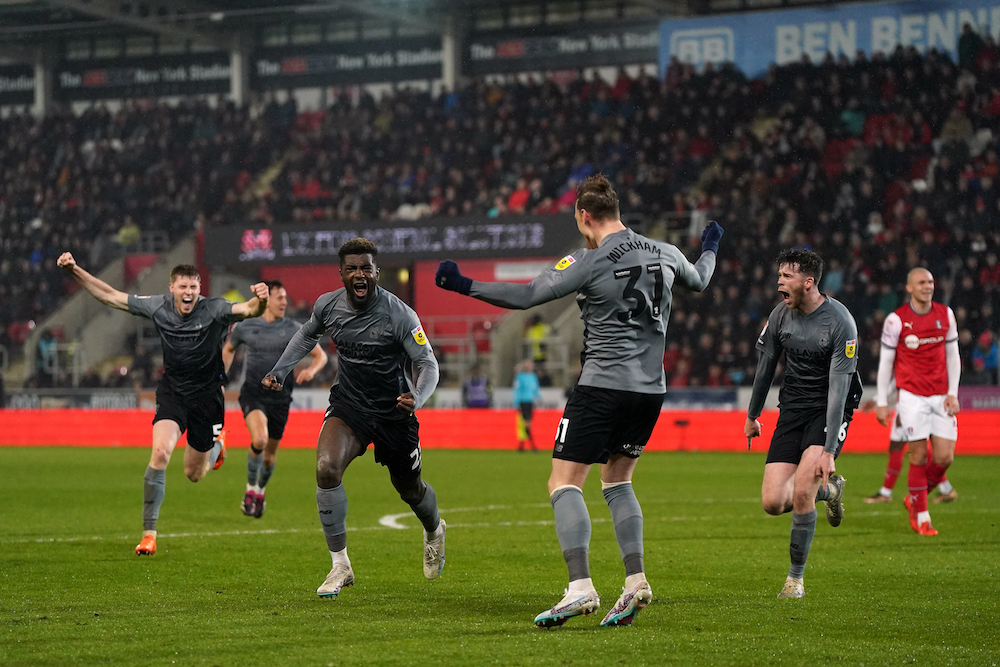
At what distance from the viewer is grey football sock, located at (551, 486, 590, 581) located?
6.82 meters

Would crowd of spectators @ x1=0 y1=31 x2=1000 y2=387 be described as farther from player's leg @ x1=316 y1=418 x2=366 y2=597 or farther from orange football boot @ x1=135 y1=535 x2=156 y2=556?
player's leg @ x1=316 y1=418 x2=366 y2=597

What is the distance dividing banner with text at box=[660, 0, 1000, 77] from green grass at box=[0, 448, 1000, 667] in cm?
1951

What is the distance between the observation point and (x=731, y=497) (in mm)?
16266

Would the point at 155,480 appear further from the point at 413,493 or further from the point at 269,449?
the point at 269,449

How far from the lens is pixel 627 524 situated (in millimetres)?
7203

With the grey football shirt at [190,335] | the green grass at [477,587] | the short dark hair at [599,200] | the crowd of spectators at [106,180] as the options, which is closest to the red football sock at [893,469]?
the green grass at [477,587]

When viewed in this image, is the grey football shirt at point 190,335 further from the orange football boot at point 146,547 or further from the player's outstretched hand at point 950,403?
the player's outstretched hand at point 950,403

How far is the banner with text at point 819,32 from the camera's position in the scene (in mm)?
32656

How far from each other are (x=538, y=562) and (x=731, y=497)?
21.9 ft

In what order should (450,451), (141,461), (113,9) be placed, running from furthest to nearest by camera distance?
(113,9) < (450,451) < (141,461)

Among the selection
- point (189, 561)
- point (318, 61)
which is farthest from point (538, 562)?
point (318, 61)

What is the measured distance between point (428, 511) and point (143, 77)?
40.4 meters

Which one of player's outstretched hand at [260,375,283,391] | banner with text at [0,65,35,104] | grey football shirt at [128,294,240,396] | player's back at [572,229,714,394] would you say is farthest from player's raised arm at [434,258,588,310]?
banner with text at [0,65,35,104]

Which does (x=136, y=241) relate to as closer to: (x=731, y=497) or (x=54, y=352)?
(x=54, y=352)
